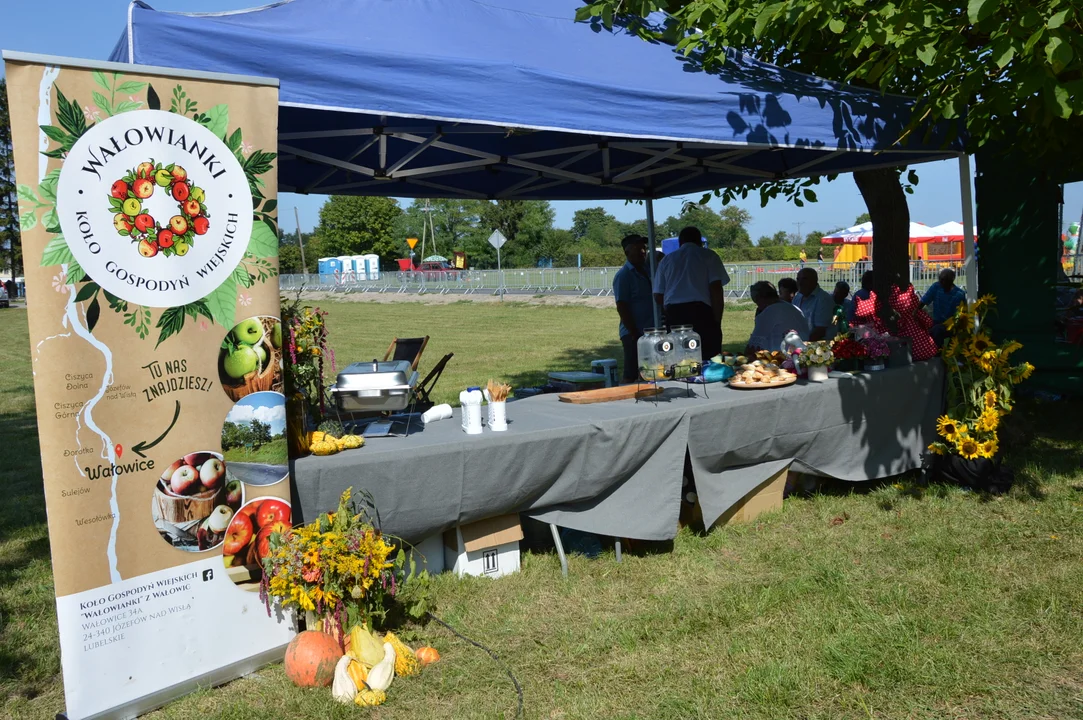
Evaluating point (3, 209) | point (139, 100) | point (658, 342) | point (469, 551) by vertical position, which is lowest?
point (469, 551)

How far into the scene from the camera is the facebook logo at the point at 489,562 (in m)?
3.90

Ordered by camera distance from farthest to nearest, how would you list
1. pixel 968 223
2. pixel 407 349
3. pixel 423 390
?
1. pixel 968 223
2. pixel 407 349
3. pixel 423 390

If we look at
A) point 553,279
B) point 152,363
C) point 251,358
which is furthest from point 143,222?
point 553,279

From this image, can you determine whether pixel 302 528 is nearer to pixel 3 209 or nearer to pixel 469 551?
pixel 469 551

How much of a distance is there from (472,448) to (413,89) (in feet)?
4.94

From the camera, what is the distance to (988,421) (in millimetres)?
4938

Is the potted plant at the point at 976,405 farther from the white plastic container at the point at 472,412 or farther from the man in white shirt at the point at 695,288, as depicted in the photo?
the white plastic container at the point at 472,412

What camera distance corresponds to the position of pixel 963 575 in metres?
3.80

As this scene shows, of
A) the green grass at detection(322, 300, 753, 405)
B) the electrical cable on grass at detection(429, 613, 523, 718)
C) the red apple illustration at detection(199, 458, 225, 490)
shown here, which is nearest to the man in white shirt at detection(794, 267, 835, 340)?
the green grass at detection(322, 300, 753, 405)

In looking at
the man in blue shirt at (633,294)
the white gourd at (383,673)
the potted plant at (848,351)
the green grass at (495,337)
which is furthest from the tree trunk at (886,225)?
the white gourd at (383,673)

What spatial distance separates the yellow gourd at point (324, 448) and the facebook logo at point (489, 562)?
0.92 meters

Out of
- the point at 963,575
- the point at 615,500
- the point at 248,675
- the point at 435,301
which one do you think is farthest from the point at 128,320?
the point at 435,301

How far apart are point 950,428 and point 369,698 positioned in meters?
3.82

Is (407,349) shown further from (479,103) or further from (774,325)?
(774,325)
